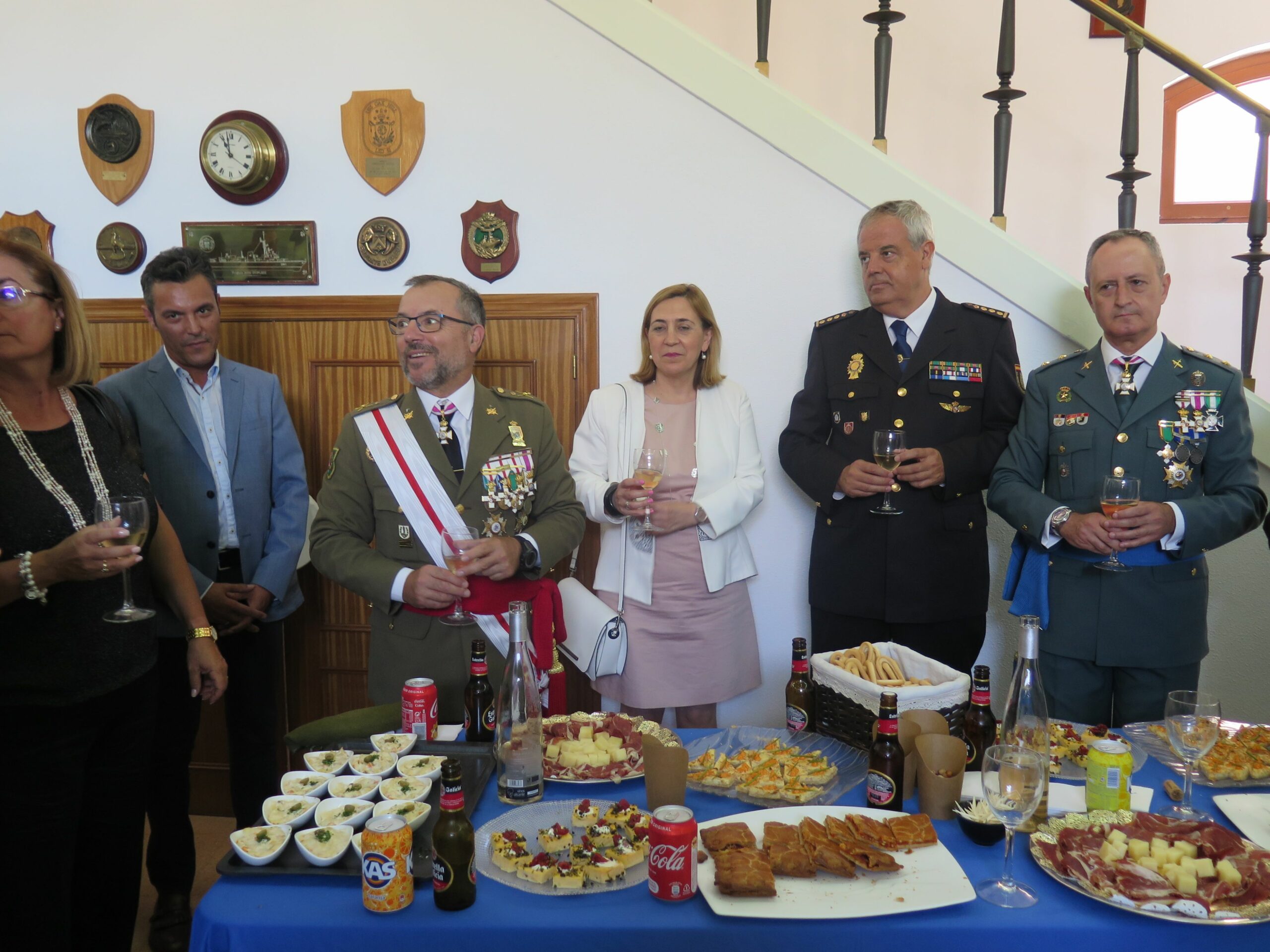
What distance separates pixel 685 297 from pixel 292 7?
71.4 inches

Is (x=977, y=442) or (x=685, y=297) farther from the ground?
(x=685, y=297)

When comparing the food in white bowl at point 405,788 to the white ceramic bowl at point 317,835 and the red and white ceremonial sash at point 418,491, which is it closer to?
the white ceramic bowl at point 317,835

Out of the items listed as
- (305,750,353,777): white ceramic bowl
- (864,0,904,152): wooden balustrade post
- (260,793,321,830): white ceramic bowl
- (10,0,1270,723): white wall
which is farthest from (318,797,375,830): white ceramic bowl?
(864,0,904,152): wooden balustrade post

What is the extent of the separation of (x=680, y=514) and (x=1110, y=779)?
4.72 ft

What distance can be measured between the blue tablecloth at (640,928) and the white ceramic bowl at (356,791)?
0.87 feet

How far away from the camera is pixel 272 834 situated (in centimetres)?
144

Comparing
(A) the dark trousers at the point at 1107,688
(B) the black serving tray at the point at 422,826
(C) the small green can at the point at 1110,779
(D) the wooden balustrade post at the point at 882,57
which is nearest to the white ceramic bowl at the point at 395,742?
(B) the black serving tray at the point at 422,826

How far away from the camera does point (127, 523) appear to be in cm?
174

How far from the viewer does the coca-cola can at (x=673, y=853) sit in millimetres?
1285

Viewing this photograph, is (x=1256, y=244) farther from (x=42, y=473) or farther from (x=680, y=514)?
Result: (x=42, y=473)

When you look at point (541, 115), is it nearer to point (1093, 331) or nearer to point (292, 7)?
point (292, 7)

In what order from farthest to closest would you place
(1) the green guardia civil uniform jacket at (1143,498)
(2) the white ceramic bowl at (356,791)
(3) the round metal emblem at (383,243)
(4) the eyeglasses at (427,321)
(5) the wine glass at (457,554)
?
(3) the round metal emblem at (383,243) < (4) the eyeglasses at (427,321) < (1) the green guardia civil uniform jacket at (1143,498) < (5) the wine glass at (457,554) < (2) the white ceramic bowl at (356,791)

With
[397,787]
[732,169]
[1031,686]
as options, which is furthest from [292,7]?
[1031,686]

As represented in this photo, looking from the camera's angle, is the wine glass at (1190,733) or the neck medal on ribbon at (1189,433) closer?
the wine glass at (1190,733)
